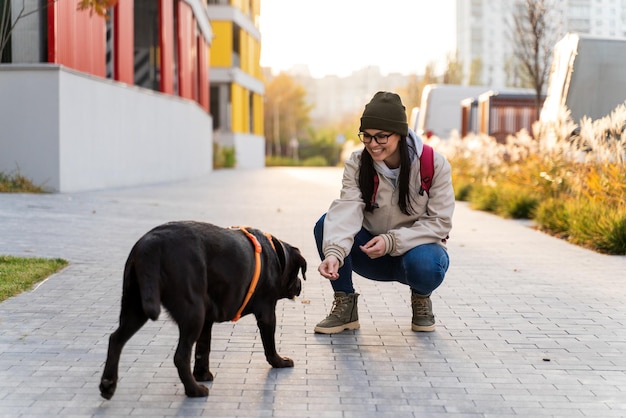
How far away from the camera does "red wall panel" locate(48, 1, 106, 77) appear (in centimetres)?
1585

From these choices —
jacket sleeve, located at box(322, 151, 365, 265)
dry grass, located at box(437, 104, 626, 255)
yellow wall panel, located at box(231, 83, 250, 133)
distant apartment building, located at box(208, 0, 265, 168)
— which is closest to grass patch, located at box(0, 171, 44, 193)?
dry grass, located at box(437, 104, 626, 255)

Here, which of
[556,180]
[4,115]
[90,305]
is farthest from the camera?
[4,115]

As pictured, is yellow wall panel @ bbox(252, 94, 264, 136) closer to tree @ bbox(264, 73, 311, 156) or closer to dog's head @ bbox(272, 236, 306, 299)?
tree @ bbox(264, 73, 311, 156)

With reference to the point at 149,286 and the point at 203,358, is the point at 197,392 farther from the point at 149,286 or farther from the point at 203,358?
the point at 149,286

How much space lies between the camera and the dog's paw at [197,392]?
4.23m

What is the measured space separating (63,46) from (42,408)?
13342mm

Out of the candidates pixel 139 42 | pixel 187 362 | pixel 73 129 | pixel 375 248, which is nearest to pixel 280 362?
pixel 187 362

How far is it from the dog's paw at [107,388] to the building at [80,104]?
9.89 meters

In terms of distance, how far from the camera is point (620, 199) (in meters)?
10.8

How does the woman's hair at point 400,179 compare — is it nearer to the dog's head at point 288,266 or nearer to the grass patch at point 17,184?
the dog's head at point 288,266

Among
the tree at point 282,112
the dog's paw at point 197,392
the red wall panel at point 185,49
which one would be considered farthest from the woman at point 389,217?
the tree at point 282,112

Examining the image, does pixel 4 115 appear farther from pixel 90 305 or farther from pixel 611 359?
pixel 611 359

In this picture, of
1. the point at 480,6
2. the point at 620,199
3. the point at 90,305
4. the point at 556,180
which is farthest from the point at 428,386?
the point at 480,6

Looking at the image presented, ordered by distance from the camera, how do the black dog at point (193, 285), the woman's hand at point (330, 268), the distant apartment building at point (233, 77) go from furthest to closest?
the distant apartment building at point (233, 77), the woman's hand at point (330, 268), the black dog at point (193, 285)
